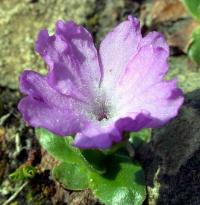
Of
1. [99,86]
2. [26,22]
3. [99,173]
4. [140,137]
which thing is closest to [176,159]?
[140,137]

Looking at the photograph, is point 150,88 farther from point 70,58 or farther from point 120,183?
point 120,183

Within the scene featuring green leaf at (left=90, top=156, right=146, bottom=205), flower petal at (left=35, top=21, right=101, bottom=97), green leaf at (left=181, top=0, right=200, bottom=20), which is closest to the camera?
flower petal at (left=35, top=21, right=101, bottom=97)

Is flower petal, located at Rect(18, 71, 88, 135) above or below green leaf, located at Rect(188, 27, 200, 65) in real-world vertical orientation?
above

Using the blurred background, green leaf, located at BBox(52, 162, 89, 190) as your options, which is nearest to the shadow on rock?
the blurred background

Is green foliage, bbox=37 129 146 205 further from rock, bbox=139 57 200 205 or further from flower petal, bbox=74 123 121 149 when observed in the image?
flower petal, bbox=74 123 121 149

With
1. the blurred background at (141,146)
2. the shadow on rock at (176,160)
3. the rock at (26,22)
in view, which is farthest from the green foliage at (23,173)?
the rock at (26,22)
